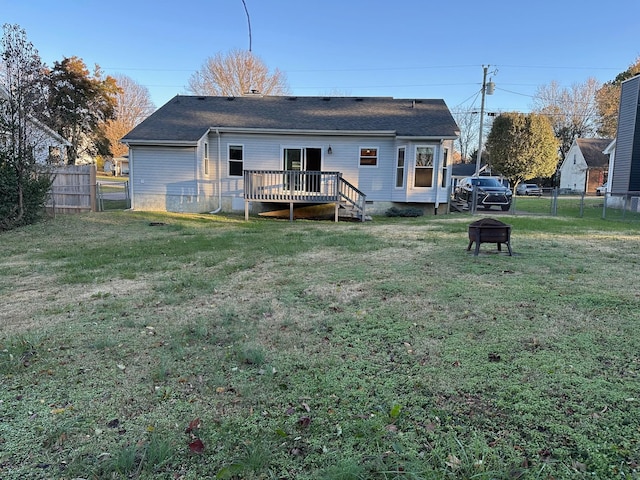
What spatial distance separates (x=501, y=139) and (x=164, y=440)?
1365 inches

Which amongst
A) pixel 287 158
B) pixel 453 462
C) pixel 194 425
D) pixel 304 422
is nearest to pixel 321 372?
pixel 304 422

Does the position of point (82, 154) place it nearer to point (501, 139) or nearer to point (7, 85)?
point (7, 85)

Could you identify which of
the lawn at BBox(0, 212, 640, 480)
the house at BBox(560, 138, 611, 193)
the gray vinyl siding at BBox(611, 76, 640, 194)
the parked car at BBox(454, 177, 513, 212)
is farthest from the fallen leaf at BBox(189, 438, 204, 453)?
the house at BBox(560, 138, 611, 193)

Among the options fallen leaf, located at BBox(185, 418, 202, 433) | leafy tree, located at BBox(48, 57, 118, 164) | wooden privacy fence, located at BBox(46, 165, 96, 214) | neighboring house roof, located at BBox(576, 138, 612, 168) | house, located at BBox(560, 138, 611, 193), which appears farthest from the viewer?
house, located at BBox(560, 138, 611, 193)

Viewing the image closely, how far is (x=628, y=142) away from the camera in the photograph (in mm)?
17188

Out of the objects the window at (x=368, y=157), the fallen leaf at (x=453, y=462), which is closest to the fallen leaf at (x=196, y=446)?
the fallen leaf at (x=453, y=462)

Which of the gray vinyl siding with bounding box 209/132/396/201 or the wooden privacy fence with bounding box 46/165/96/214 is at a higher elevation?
the gray vinyl siding with bounding box 209/132/396/201

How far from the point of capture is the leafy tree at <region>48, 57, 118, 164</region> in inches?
1037

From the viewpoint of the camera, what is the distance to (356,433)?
234 cm

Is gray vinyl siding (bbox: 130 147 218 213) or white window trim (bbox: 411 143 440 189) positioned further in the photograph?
white window trim (bbox: 411 143 440 189)

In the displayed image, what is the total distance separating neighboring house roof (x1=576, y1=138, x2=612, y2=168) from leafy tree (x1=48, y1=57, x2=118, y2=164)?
41.7 metres

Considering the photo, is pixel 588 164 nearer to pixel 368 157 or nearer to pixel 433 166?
pixel 433 166

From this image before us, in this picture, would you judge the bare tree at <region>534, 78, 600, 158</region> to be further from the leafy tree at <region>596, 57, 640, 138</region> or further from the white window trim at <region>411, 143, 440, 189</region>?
the white window trim at <region>411, 143, 440, 189</region>

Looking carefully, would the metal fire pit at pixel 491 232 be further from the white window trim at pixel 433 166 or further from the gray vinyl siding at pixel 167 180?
the gray vinyl siding at pixel 167 180
